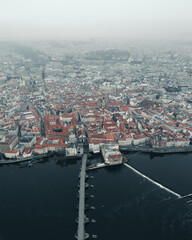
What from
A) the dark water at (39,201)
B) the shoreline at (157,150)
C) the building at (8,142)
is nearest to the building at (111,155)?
the shoreline at (157,150)

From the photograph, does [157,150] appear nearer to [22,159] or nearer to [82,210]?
[82,210]

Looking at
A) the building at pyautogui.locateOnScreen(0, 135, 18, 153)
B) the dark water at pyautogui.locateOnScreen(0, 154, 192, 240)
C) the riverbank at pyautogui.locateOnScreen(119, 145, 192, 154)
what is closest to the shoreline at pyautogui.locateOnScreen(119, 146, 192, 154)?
the riverbank at pyautogui.locateOnScreen(119, 145, 192, 154)

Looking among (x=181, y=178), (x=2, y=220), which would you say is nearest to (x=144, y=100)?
(x=181, y=178)

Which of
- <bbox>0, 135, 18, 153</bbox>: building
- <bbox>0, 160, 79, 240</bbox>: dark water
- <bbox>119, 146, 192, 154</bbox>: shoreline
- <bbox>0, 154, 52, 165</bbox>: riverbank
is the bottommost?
<bbox>0, 160, 79, 240</bbox>: dark water

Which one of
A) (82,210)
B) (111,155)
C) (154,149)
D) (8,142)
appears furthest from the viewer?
(154,149)

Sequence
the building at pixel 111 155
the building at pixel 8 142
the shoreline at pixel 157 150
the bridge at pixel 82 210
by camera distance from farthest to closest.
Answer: the shoreline at pixel 157 150 < the building at pixel 8 142 < the building at pixel 111 155 < the bridge at pixel 82 210

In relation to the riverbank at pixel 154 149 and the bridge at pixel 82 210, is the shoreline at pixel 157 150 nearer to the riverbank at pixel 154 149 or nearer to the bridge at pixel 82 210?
the riverbank at pixel 154 149

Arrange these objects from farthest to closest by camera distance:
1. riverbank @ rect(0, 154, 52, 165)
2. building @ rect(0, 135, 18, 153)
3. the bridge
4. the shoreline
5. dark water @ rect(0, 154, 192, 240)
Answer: the shoreline, building @ rect(0, 135, 18, 153), riverbank @ rect(0, 154, 52, 165), dark water @ rect(0, 154, 192, 240), the bridge

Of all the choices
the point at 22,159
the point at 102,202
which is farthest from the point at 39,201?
the point at 22,159

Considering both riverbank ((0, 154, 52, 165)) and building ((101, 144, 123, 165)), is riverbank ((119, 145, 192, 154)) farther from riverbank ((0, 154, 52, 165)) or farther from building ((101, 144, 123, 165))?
riverbank ((0, 154, 52, 165))
